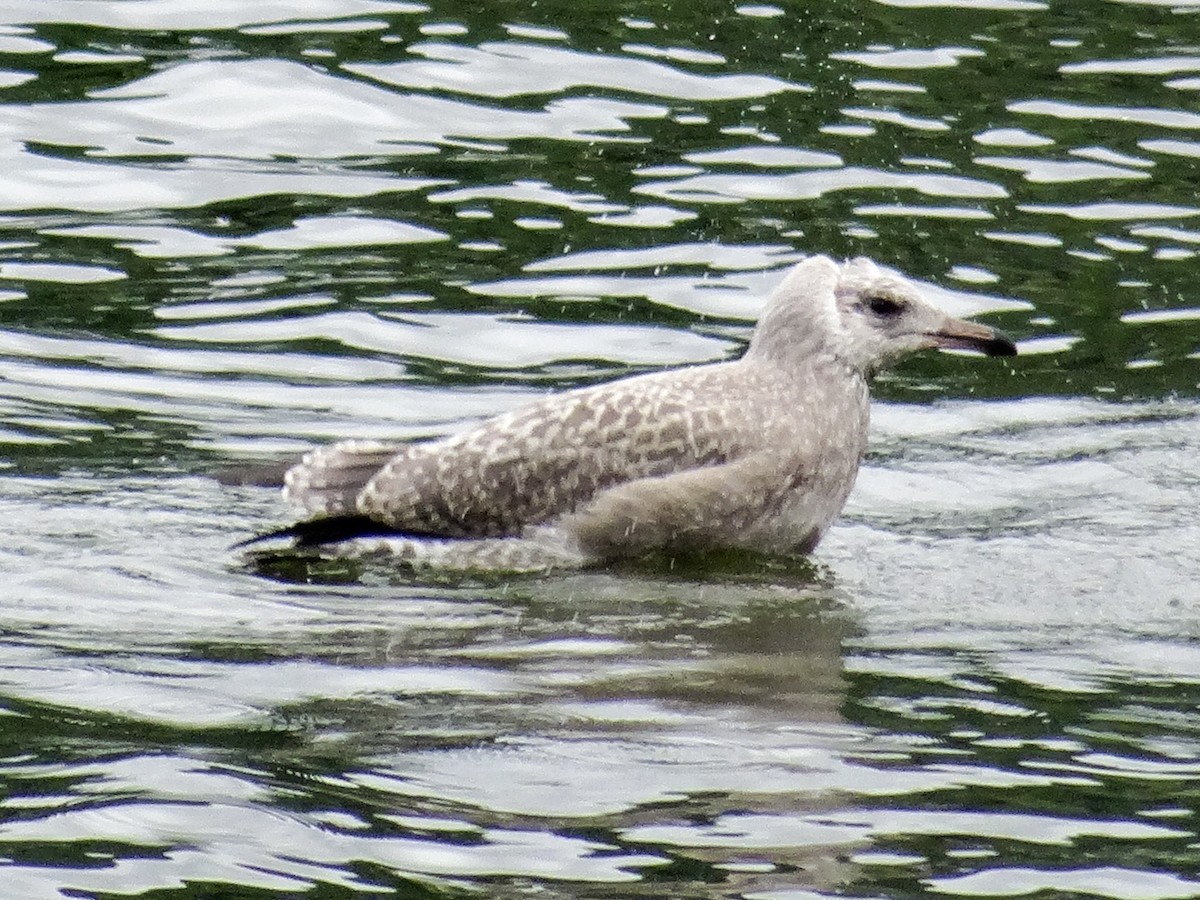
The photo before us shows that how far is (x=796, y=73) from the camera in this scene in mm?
14867

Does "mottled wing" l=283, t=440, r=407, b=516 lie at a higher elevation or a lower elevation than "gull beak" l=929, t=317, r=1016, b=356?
lower

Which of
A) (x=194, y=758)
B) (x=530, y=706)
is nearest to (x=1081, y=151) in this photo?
(x=530, y=706)

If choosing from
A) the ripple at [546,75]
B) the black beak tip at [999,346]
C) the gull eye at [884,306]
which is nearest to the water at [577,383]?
the ripple at [546,75]

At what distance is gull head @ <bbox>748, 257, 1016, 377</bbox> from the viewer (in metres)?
9.84

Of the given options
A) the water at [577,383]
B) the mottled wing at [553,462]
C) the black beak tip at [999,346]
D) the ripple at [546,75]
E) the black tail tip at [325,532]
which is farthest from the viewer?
the ripple at [546,75]

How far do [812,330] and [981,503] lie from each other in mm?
937

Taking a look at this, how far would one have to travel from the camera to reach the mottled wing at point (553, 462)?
9.48 m

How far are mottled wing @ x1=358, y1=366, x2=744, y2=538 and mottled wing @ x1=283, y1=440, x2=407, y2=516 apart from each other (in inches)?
3.3

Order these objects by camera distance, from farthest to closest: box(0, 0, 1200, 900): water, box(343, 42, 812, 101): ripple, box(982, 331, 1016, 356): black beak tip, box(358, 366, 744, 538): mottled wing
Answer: box(343, 42, 812, 101): ripple < box(982, 331, 1016, 356): black beak tip < box(358, 366, 744, 538): mottled wing < box(0, 0, 1200, 900): water

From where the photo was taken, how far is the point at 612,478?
948 centimetres

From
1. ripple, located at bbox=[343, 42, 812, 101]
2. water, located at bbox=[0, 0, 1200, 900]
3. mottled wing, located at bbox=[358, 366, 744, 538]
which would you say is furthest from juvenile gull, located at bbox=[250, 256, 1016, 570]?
ripple, located at bbox=[343, 42, 812, 101]

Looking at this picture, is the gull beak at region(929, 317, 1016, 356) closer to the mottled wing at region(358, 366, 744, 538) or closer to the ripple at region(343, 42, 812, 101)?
the mottled wing at region(358, 366, 744, 538)

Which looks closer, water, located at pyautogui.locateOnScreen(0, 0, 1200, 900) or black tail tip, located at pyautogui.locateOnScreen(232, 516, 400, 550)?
water, located at pyautogui.locateOnScreen(0, 0, 1200, 900)

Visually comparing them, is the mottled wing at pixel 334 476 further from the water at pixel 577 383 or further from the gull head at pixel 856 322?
the gull head at pixel 856 322
